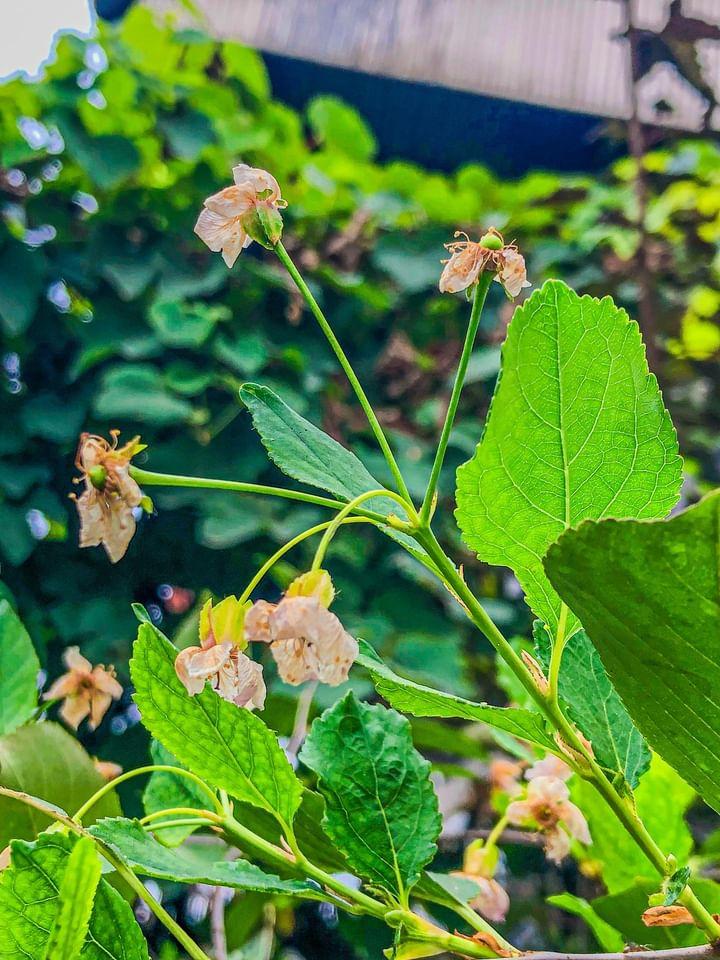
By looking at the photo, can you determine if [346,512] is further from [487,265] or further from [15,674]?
[15,674]

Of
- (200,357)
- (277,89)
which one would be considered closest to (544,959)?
(200,357)

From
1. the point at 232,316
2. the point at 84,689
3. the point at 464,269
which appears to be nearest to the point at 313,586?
the point at 464,269

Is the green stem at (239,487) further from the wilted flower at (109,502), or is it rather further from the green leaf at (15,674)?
the green leaf at (15,674)

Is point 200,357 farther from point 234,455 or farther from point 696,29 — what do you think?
point 696,29

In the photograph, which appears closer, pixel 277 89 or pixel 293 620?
pixel 293 620

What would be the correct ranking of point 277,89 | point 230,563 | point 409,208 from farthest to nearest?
point 277,89
point 409,208
point 230,563

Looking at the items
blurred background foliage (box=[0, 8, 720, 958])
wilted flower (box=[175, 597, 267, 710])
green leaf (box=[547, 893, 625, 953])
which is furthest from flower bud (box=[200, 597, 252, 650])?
blurred background foliage (box=[0, 8, 720, 958])

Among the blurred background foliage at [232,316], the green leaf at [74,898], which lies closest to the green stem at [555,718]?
the green leaf at [74,898]
